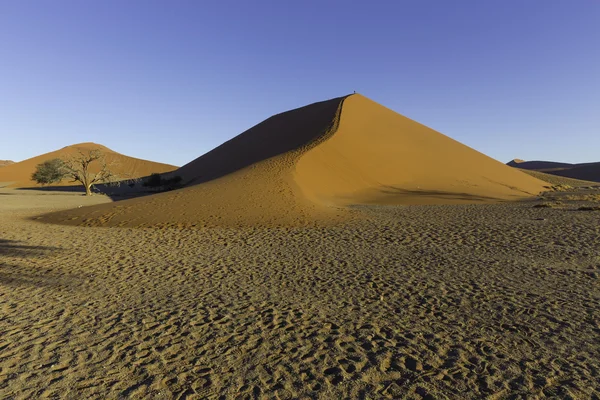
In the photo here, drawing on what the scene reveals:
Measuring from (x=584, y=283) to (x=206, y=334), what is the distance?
24.1ft

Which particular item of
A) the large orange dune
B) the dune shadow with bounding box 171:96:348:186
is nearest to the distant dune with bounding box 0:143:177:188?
the dune shadow with bounding box 171:96:348:186

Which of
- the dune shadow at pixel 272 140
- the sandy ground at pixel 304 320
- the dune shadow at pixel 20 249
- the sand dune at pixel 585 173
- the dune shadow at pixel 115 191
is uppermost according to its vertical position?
the dune shadow at pixel 272 140

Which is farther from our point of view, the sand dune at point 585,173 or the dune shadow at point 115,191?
the sand dune at point 585,173

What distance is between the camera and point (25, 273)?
8383 mm

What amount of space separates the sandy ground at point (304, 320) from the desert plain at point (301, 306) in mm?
31

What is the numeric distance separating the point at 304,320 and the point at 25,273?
7.00m

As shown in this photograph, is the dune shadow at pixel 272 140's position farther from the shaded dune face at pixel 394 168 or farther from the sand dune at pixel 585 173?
the sand dune at pixel 585 173

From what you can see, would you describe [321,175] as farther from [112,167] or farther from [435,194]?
[112,167]

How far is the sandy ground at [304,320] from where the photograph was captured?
3992 mm

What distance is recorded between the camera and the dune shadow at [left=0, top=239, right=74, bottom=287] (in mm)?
7672

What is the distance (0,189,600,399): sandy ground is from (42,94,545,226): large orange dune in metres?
6.25

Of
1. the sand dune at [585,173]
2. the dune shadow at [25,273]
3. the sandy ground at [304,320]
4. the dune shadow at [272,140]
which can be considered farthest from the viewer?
the sand dune at [585,173]

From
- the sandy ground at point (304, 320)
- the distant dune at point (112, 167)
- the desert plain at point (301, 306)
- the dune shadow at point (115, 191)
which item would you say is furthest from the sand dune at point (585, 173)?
the distant dune at point (112, 167)

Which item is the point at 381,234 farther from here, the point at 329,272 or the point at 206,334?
the point at 206,334
